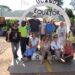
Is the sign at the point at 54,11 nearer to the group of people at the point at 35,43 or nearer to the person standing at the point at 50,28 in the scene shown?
the person standing at the point at 50,28

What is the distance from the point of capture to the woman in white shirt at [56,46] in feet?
45.9

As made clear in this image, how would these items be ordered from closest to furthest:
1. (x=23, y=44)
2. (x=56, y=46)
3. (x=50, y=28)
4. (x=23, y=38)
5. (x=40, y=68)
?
(x=40, y=68)
(x=56, y=46)
(x=23, y=44)
(x=23, y=38)
(x=50, y=28)

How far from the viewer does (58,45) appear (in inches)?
556

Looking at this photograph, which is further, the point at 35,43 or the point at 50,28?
the point at 50,28

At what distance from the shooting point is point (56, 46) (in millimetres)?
14141

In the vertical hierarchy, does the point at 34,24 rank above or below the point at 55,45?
above

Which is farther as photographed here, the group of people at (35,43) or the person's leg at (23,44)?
the person's leg at (23,44)

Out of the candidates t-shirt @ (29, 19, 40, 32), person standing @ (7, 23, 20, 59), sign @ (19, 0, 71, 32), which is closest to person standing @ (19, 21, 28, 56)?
person standing @ (7, 23, 20, 59)

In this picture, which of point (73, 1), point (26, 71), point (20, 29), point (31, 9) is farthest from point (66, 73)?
point (73, 1)

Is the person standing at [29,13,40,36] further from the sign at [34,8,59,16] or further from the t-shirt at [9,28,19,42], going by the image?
the sign at [34,8,59,16]

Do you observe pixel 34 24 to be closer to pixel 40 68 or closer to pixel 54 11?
pixel 40 68

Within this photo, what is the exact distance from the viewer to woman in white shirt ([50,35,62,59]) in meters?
14.0

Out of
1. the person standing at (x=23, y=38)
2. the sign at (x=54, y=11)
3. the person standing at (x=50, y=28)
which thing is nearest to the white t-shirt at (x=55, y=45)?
the person standing at (x=23, y=38)

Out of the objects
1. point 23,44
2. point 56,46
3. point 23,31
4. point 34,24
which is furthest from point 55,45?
point 34,24
